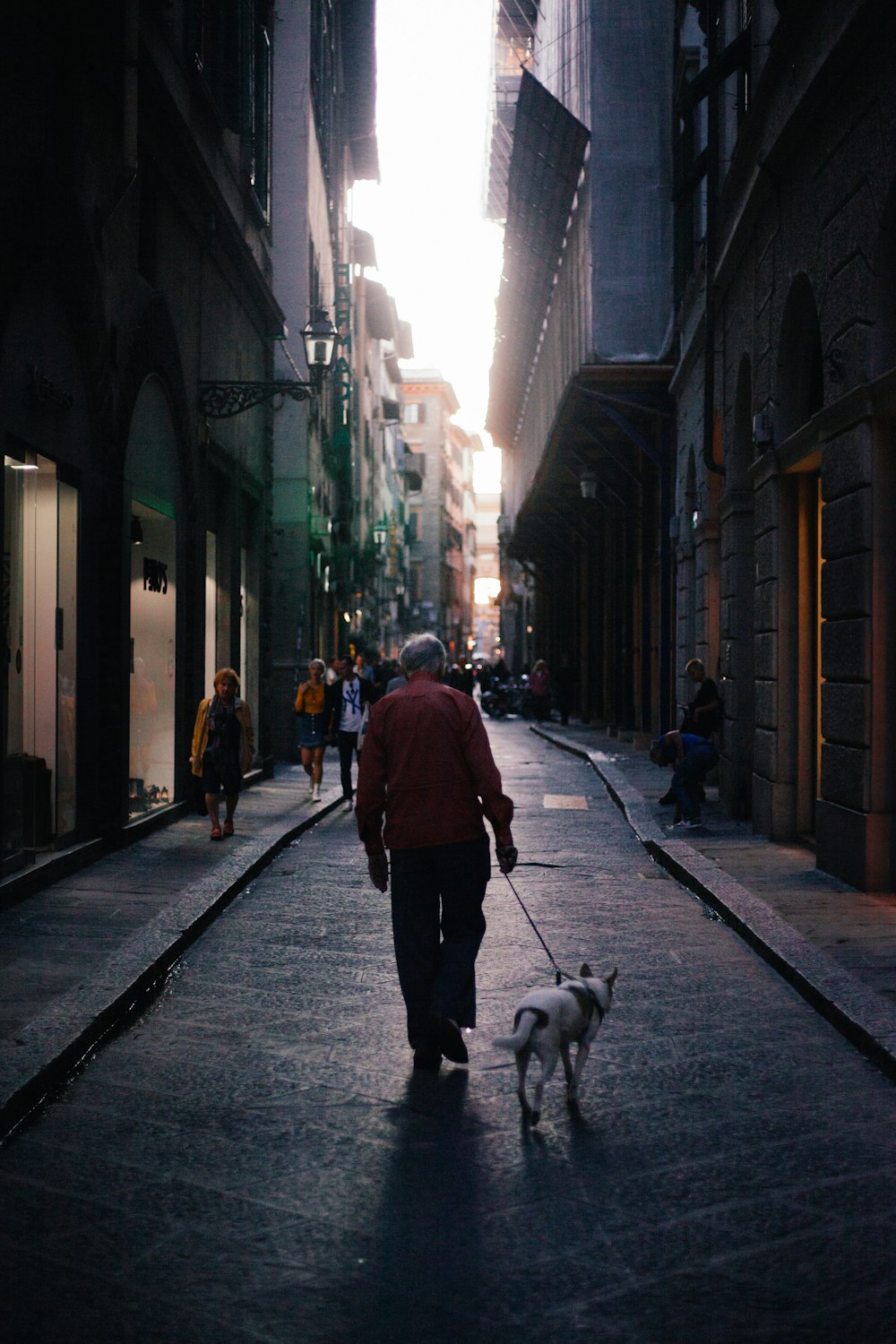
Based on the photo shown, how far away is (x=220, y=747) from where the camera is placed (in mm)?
12922

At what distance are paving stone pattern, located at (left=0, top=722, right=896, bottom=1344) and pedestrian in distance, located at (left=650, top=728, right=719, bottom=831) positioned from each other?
19.6 ft

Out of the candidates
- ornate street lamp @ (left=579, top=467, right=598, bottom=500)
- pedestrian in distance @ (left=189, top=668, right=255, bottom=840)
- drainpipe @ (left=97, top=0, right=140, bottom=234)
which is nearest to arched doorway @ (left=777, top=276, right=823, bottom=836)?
pedestrian in distance @ (left=189, top=668, right=255, bottom=840)

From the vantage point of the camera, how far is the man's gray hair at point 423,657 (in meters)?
6.23

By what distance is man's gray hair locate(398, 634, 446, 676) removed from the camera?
623 centimetres

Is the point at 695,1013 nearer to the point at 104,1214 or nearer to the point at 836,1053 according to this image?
the point at 836,1053

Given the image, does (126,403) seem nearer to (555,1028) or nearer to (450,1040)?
(450,1040)

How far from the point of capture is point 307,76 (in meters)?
27.0

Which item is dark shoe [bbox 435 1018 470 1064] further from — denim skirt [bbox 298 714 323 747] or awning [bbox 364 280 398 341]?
awning [bbox 364 280 398 341]

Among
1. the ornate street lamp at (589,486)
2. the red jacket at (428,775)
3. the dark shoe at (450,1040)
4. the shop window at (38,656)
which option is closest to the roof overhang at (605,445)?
the ornate street lamp at (589,486)

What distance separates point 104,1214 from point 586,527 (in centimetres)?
3410

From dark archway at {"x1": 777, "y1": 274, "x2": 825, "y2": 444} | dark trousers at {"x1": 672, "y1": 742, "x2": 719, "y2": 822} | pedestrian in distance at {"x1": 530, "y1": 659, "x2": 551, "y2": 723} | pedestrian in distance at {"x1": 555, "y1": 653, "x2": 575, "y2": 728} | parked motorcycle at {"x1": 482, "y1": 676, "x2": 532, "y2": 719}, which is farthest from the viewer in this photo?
parked motorcycle at {"x1": 482, "y1": 676, "x2": 532, "y2": 719}

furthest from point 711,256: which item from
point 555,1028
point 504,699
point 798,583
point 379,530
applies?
point 379,530

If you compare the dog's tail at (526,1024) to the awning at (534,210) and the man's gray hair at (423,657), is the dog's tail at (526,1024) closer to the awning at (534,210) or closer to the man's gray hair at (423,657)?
the man's gray hair at (423,657)

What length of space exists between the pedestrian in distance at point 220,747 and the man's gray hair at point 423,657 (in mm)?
6703
